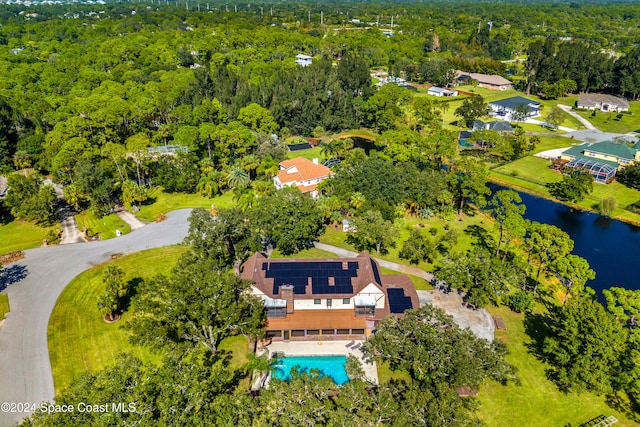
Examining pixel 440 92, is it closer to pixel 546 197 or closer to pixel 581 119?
pixel 581 119

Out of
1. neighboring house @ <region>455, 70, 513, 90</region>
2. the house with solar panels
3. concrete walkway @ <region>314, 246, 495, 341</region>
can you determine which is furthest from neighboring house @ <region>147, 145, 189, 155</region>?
neighboring house @ <region>455, 70, 513, 90</region>

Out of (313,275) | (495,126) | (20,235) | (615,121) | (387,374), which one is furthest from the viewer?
(615,121)

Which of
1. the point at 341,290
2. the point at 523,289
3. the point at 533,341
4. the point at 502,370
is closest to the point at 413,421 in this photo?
the point at 502,370

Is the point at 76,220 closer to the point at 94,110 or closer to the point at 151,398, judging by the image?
the point at 94,110

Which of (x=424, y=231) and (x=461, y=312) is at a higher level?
(x=424, y=231)

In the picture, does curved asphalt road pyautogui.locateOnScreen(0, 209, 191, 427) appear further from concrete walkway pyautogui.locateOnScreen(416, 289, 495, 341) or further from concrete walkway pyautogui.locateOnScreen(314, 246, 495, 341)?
concrete walkway pyautogui.locateOnScreen(416, 289, 495, 341)

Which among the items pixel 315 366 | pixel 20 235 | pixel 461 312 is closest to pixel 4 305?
pixel 20 235
